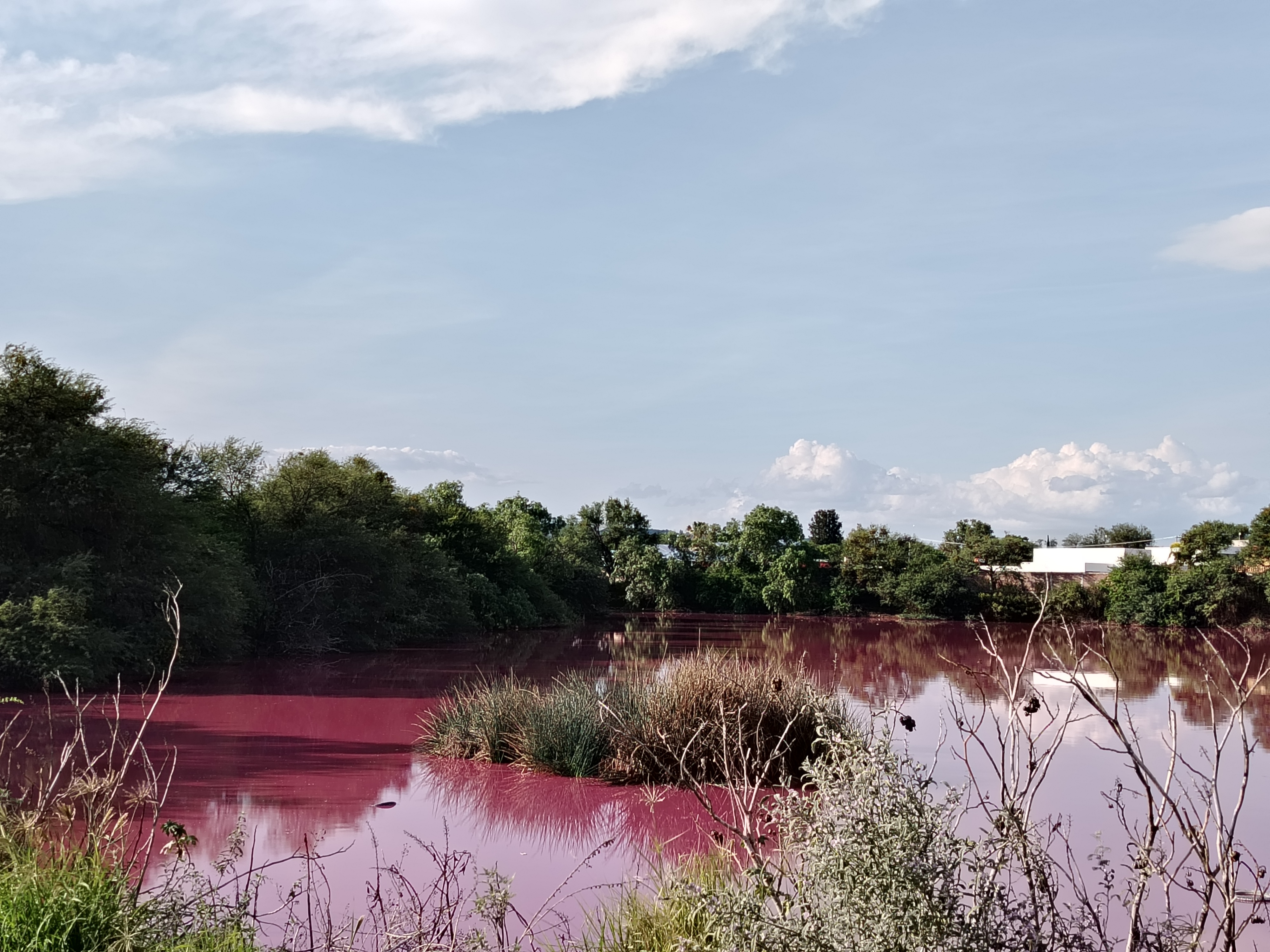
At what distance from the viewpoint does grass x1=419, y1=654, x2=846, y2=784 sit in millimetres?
9477

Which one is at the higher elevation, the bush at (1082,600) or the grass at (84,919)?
the grass at (84,919)

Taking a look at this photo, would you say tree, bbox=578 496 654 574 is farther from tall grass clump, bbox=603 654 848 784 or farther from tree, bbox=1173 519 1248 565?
tall grass clump, bbox=603 654 848 784

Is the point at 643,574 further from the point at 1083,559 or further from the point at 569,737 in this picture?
the point at 569,737

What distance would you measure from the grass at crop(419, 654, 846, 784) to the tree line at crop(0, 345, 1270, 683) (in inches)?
307

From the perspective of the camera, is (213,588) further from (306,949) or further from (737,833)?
(737,833)

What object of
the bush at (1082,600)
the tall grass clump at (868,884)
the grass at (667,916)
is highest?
the tall grass clump at (868,884)

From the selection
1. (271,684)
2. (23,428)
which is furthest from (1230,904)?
(23,428)

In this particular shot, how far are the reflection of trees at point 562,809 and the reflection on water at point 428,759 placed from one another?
0.02 metres

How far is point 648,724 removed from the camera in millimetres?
9781

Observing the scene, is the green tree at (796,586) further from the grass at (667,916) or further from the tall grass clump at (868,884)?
the tall grass clump at (868,884)

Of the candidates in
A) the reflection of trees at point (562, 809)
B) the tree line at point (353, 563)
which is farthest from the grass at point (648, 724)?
the tree line at point (353, 563)

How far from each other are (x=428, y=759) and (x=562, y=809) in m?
2.61

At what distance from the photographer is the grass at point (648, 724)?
9477mm

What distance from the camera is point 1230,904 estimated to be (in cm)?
309
